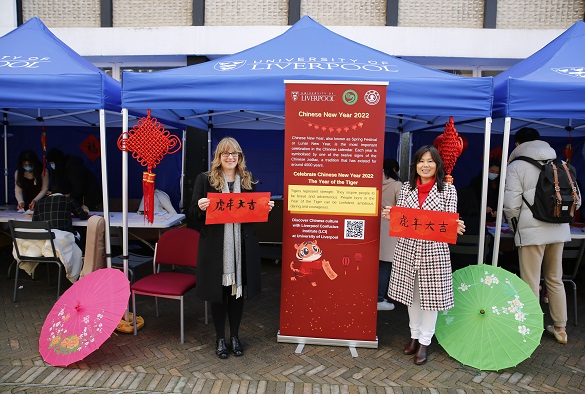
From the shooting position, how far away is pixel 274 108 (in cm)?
378

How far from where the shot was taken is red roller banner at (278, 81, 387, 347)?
347 centimetres

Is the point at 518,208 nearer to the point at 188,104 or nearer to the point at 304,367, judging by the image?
the point at 304,367

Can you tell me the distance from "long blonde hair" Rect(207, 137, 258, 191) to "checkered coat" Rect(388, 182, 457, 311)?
47.5 inches

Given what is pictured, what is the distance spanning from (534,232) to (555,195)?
345mm

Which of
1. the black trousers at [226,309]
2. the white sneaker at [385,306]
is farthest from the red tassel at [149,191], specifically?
the white sneaker at [385,306]

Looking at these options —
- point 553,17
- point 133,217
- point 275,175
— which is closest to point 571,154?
point 553,17

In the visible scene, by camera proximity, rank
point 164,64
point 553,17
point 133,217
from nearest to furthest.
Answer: point 133,217 → point 553,17 → point 164,64

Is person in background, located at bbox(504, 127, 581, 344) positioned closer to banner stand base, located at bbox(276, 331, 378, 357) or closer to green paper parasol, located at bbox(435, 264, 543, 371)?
green paper parasol, located at bbox(435, 264, 543, 371)

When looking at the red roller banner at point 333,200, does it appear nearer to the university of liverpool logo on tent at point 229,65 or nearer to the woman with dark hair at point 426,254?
the woman with dark hair at point 426,254

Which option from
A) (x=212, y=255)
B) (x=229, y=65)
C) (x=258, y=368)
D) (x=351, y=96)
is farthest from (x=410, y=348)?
(x=229, y=65)

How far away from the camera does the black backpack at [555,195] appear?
3.59 m

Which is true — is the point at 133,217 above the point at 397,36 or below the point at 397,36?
below

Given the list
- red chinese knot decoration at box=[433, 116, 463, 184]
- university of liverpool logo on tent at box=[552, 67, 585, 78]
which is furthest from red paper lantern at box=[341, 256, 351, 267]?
university of liverpool logo on tent at box=[552, 67, 585, 78]

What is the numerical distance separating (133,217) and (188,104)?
2.36 metres
